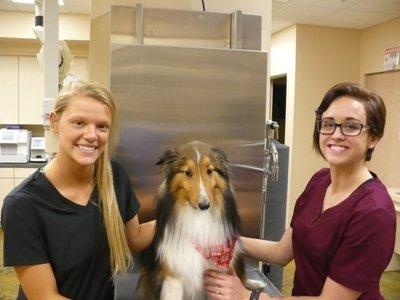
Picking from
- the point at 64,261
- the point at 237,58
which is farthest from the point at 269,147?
the point at 64,261

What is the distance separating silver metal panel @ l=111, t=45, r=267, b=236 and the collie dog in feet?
0.80

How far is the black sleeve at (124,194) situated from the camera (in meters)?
1.37

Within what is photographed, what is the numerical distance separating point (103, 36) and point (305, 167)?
3931mm

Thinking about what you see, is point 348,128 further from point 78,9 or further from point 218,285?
point 78,9

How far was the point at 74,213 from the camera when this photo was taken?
1.26 metres

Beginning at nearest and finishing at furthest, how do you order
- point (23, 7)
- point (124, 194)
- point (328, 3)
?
point (124, 194)
point (328, 3)
point (23, 7)

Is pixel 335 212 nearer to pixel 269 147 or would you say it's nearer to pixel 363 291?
pixel 363 291

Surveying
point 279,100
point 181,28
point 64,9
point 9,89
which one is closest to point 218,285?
point 181,28

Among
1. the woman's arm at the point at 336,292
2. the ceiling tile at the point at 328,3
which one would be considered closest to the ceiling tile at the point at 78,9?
the ceiling tile at the point at 328,3

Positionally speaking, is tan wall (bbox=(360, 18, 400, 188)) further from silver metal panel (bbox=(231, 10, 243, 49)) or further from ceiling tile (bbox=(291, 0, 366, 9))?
silver metal panel (bbox=(231, 10, 243, 49))

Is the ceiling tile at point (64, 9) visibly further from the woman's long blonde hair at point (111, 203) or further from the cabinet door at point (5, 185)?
the woman's long blonde hair at point (111, 203)

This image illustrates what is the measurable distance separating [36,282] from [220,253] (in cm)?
53

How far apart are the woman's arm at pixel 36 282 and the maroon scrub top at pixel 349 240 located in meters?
0.81

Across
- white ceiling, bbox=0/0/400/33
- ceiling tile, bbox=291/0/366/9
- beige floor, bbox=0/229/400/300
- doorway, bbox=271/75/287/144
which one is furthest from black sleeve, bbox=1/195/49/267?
doorway, bbox=271/75/287/144
